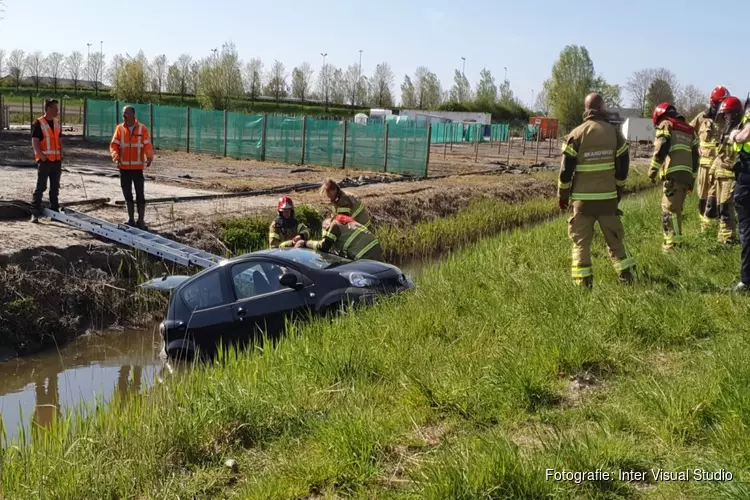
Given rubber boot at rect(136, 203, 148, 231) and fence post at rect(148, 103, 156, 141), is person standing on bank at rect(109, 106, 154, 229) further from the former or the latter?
fence post at rect(148, 103, 156, 141)

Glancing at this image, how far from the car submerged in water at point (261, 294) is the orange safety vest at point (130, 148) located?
512cm

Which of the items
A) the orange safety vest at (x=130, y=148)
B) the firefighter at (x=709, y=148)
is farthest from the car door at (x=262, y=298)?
the firefighter at (x=709, y=148)

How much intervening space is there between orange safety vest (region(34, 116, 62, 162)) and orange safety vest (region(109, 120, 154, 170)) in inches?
36.2

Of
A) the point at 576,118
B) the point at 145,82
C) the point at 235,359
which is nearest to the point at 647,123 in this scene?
the point at 576,118

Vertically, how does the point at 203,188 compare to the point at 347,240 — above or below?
below

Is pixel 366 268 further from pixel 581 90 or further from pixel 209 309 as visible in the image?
pixel 581 90

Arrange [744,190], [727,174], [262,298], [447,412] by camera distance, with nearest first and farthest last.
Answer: [447,412]
[744,190]
[262,298]
[727,174]

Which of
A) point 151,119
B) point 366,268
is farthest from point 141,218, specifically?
point 151,119

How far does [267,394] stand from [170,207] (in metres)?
10.3

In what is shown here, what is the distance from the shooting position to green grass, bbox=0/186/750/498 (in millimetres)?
4082

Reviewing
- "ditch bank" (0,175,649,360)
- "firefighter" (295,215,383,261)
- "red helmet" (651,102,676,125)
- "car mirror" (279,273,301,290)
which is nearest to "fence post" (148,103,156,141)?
"ditch bank" (0,175,649,360)

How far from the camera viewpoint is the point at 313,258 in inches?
331

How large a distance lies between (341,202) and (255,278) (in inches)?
88.1

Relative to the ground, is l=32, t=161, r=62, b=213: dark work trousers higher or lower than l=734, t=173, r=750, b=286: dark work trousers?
lower
